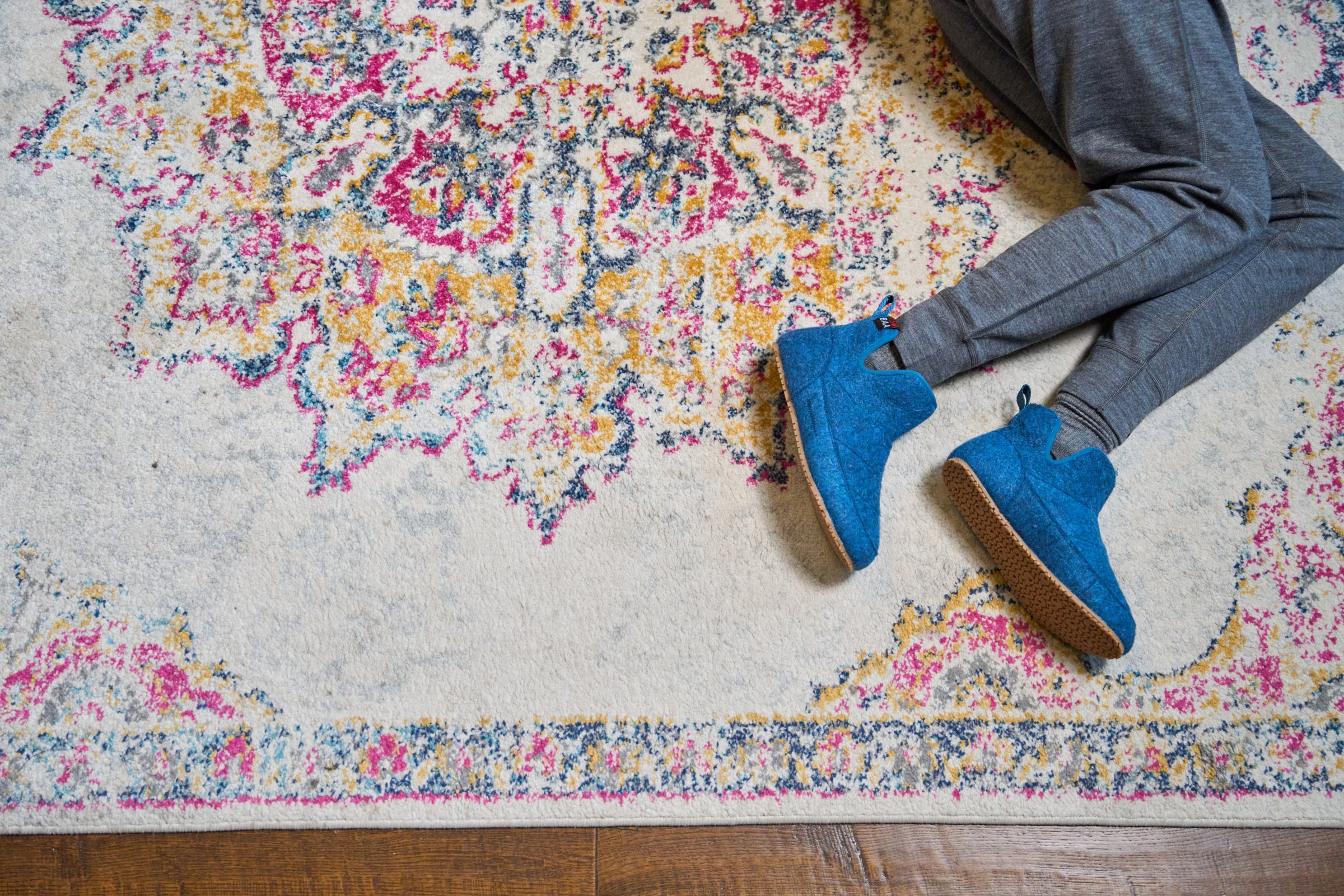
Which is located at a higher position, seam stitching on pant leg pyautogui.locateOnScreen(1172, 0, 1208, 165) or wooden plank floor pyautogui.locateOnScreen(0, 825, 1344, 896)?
seam stitching on pant leg pyautogui.locateOnScreen(1172, 0, 1208, 165)

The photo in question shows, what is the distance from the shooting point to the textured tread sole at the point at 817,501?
77cm

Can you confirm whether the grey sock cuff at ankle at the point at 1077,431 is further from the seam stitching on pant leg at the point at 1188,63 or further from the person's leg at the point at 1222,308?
the seam stitching on pant leg at the point at 1188,63

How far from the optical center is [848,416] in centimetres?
79

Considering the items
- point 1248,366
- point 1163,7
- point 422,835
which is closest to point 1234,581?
point 1248,366

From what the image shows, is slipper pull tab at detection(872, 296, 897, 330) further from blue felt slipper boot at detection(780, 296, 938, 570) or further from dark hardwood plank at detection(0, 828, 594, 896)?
dark hardwood plank at detection(0, 828, 594, 896)

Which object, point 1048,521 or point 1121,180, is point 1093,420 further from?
point 1121,180

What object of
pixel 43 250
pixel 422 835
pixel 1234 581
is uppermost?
pixel 43 250

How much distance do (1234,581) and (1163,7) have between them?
23.2 inches

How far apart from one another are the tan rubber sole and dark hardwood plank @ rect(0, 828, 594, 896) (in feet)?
1.63

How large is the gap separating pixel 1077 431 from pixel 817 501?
0.29 metres

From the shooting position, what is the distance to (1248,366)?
2.99 feet

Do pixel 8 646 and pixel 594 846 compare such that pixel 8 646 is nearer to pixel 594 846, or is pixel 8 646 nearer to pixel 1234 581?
pixel 594 846

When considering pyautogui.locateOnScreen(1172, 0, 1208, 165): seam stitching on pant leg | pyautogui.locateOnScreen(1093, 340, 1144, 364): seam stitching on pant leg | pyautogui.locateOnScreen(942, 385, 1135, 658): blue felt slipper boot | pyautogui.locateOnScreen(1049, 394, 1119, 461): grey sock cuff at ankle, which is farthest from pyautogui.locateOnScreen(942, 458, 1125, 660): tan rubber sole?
pyautogui.locateOnScreen(1172, 0, 1208, 165): seam stitching on pant leg

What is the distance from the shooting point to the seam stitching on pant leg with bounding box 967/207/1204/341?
791 millimetres
